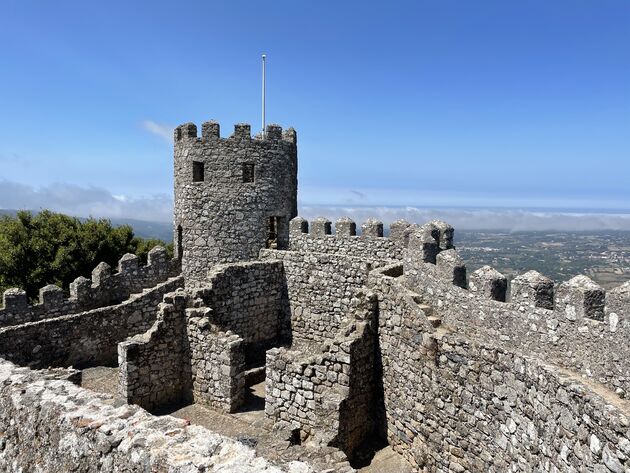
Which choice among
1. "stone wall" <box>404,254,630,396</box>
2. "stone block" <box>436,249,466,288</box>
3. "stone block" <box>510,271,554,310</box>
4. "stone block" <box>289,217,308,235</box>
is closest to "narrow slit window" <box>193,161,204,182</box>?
"stone block" <box>289,217,308,235</box>

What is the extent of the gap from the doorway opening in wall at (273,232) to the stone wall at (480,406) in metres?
6.33

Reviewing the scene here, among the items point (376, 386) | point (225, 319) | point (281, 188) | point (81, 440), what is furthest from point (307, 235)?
point (81, 440)

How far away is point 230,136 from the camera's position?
48.3 feet

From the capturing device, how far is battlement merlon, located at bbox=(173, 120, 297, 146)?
14.7 m

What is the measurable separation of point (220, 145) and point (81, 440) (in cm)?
1176

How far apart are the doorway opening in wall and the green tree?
981 cm

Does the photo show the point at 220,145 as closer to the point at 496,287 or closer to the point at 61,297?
the point at 61,297

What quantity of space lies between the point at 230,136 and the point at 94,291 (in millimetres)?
6376

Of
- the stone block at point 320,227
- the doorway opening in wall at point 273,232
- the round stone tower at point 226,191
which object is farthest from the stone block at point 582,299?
the doorway opening in wall at point 273,232

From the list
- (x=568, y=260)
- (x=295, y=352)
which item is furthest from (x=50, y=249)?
(x=568, y=260)

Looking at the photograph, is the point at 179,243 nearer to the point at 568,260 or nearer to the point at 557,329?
the point at 557,329

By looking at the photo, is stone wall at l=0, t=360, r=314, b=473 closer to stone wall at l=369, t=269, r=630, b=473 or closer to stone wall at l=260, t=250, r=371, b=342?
stone wall at l=369, t=269, r=630, b=473

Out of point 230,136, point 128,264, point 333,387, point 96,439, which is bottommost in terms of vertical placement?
point 333,387

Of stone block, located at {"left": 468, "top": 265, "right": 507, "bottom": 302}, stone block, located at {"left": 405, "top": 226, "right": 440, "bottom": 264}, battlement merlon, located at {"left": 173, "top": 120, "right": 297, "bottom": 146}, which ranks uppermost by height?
battlement merlon, located at {"left": 173, "top": 120, "right": 297, "bottom": 146}
